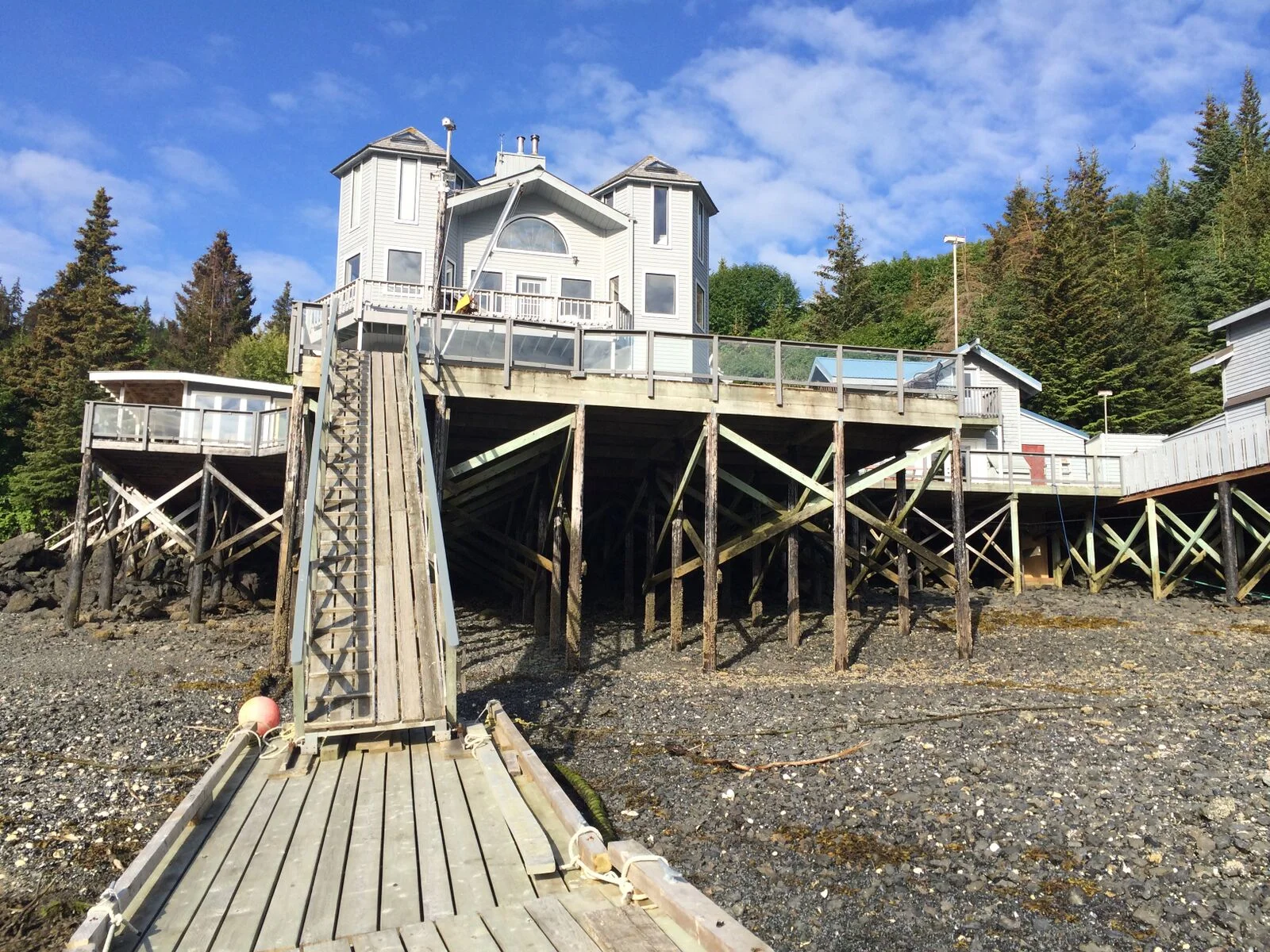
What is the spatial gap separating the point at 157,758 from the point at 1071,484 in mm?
23066

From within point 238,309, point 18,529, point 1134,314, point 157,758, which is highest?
point 238,309

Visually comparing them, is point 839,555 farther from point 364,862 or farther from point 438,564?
point 364,862

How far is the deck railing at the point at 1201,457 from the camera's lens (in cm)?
1894

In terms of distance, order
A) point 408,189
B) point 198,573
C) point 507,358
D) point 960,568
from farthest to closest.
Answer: point 408,189, point 198,573, point 960,568, point 507,358

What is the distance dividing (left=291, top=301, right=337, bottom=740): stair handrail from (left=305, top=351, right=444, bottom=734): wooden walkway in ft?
0.41

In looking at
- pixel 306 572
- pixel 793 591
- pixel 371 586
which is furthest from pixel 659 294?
pixel 306 572

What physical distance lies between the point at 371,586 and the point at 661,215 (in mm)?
18910

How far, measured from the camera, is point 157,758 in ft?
27.9

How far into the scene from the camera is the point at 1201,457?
20.9m

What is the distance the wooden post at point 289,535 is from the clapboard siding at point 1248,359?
24769 millimetres

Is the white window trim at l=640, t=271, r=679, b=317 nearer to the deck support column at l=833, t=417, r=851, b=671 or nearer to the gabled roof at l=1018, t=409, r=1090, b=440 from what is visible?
the deck support column at l=833, t=417, r=851, b=671

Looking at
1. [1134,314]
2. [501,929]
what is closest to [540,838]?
[501,929]

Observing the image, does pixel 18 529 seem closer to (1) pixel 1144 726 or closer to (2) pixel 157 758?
→ (2) pixel 157 758

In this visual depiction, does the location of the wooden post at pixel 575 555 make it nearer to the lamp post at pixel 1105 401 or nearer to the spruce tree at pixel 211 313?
the lamp post at pixel 1105 401
